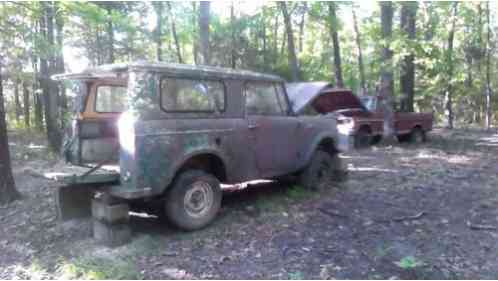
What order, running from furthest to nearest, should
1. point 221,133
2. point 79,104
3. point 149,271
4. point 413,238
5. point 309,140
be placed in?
point 309,140, point 79,104, point 221,133, point 413,238, point 149,271

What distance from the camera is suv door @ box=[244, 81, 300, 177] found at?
5.72 meters

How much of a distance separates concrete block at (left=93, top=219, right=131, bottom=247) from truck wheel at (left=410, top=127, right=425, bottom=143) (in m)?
12.1

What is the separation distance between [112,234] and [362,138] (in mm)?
9806

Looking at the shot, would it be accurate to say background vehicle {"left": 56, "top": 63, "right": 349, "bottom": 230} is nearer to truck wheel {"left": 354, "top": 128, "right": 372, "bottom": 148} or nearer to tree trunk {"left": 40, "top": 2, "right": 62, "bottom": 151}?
truck wheel {"left": 354, "top": 128, "right": 372, "bottom": 148}

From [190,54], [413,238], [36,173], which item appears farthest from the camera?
[190,54]

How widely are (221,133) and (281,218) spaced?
1.44m

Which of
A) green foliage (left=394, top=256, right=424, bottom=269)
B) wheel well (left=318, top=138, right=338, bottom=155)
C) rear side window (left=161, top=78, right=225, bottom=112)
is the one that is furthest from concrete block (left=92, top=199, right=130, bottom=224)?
wheel well (left=318, top=138, right=338, bottom=155)

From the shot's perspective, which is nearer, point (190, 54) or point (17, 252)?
point (17, 252)

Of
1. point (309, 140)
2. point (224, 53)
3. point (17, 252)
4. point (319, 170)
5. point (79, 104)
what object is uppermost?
point (224, 53)

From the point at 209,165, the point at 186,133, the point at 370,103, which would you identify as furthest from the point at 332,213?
the point at 370,103

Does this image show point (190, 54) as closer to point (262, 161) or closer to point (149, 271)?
point (262, 161)

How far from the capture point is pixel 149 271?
394cm

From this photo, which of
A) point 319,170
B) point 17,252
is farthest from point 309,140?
point 17,252

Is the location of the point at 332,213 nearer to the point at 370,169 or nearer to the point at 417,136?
the point at 370,169
